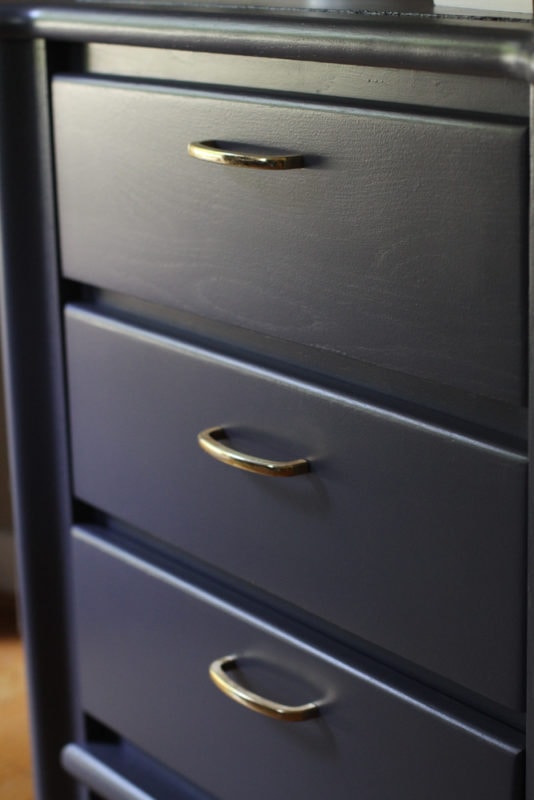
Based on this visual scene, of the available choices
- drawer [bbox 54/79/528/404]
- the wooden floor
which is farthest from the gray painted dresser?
the wooden floor

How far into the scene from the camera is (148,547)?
983 mm

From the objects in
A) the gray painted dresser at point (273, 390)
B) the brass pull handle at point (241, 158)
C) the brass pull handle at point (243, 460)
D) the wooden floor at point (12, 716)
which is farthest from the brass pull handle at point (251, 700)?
the wooden floor at point (12, 716)

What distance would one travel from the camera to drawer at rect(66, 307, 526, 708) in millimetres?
689

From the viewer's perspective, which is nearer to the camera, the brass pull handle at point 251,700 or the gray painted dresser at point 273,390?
the gray painted dresser at point 273,390

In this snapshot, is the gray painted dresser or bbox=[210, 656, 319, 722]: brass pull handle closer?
the gray painted dresser

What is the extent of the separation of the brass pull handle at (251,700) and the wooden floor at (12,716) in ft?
1.86

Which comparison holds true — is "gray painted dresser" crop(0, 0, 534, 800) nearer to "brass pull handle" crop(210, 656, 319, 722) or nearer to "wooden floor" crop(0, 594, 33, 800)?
"brass pull handle" crop(210, 656, 319, 722)

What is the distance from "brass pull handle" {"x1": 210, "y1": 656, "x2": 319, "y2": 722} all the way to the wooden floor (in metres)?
0.57

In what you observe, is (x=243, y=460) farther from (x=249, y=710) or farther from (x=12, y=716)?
(x=12, y=716)

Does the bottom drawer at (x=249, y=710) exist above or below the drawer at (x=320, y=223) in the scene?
below

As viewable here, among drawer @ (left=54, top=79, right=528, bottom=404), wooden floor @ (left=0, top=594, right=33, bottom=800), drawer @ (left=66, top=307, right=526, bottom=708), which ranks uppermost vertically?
drawer @ (left=54, top=79, right=528, bottom=404)

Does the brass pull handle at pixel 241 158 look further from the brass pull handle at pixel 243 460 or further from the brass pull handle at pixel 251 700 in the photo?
the brass pull handle at pixel 251 700

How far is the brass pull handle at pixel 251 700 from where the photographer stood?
0.82 m

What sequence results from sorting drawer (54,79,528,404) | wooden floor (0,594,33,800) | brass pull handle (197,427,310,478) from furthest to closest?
wooden floor (0,594,33,800) → brass pull handle (197,427,310,478) → drawer (54,79,528,404)
